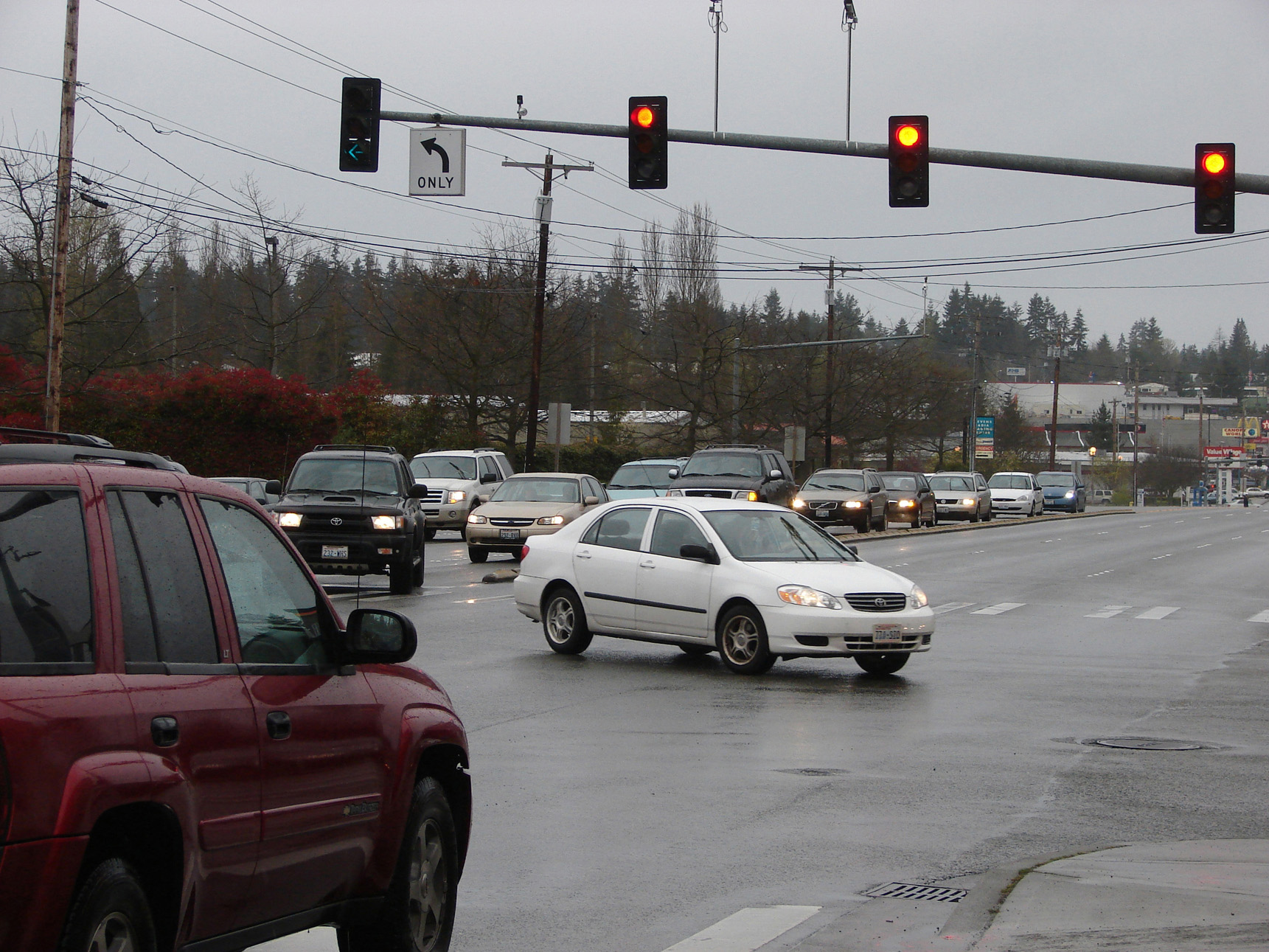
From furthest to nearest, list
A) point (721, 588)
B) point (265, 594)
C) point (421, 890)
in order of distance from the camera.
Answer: point (721, 588)
point (421, 890)
point (265, 594)

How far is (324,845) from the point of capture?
4770 mm

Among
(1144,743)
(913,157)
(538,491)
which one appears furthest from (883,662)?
(538,491)

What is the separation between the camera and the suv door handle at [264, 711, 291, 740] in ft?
14.8

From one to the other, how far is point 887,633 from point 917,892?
764 centimetres

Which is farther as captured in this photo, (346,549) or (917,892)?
(346,549)

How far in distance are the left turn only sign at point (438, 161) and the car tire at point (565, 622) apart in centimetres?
732

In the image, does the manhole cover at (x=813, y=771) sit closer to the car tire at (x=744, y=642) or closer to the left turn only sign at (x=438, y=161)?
the car tire at (x=744, y=642)

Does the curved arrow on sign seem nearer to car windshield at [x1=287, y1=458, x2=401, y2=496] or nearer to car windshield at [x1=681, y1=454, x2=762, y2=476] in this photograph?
car windshield at [x1=287, y1=458, x2=401, y2=496]

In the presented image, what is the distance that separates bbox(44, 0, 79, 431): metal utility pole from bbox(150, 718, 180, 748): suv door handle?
24536mm

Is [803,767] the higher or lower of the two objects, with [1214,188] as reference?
lower

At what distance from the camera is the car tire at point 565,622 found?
16.1 meters

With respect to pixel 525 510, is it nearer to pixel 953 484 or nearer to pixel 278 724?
pixel 278 724

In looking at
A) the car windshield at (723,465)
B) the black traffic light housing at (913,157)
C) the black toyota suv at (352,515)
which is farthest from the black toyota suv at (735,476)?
the black traffic light housing at (913,157)

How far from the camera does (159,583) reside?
13.9 ft
